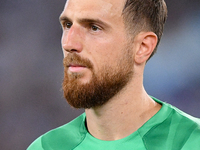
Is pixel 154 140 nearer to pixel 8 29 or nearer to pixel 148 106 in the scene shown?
pixel 148 106

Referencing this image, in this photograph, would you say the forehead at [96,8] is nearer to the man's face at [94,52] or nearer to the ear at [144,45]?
the man's face at [94,52]

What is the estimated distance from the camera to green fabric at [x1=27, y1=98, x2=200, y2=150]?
1.73 m

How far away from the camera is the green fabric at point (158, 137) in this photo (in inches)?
68.1

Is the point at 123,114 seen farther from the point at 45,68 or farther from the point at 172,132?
the point at 45,68

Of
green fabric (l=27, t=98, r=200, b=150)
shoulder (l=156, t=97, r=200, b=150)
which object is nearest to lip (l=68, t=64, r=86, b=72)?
green fabric (l=27, t=98, r=200, b=150)

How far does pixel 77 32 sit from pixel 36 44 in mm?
2104

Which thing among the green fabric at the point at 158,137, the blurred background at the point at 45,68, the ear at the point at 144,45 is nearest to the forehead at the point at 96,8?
the ear at the point at 144,45

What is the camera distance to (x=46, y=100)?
3691mm

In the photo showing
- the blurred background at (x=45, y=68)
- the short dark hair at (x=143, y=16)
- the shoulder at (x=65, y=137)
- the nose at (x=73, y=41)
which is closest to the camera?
the nose at (x=73, y=41)

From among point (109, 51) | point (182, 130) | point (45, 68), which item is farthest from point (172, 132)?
point (45, 68)

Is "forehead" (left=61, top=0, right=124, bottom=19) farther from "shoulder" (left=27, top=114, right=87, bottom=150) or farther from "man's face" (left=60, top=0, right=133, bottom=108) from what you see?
"shoulder" (left=27, top=114, right=87, bottom=150)

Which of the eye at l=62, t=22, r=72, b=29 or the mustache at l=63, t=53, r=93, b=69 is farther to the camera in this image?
the eye at l=62, t=22, r=72, b=29

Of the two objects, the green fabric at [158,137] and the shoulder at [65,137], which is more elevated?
the green fabric at [158,137]

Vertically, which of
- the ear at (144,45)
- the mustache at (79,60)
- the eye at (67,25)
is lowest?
the mustache at (79,60)
